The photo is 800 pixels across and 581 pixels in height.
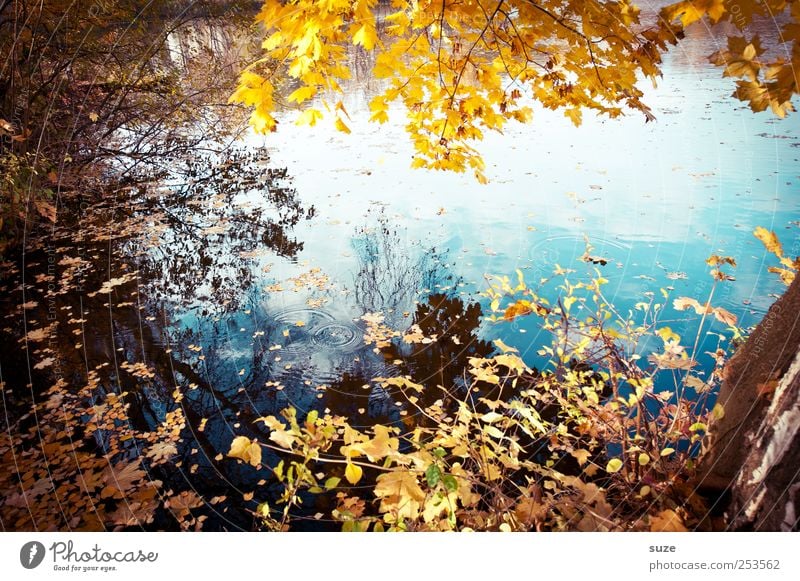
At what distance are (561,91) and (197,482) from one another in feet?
10.8

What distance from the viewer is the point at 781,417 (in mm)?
1196

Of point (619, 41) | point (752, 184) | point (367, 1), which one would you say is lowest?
point (752, 184)

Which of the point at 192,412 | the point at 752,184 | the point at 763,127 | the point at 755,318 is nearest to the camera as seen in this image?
the point at 192,412

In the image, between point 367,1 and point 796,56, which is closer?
point 796,56

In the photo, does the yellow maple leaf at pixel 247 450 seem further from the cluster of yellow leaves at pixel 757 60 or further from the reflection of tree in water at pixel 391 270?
the reflection of tree in water at pixel 391 270

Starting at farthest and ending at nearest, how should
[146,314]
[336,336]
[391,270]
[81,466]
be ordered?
[391,270] → [146,314] → [336,336] → [81,466]

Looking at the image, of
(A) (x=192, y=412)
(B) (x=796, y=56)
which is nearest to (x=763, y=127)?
(B) (x=796, y=56)

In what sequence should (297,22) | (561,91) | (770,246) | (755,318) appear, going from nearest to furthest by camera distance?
(297,22) → (770,246) → (561,91) → (755,318)

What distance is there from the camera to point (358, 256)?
17.9 ft

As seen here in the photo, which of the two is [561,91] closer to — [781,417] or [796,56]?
[796,56]
